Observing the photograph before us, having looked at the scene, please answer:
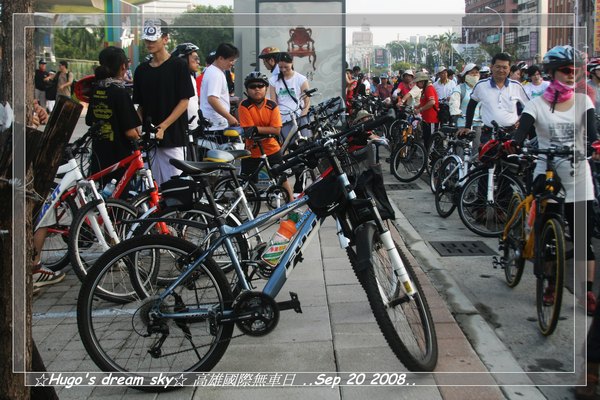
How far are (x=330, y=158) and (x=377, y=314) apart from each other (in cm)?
88

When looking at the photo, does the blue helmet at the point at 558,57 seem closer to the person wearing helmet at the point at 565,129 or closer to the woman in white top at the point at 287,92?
the person wearing helmet at the point at 565,129

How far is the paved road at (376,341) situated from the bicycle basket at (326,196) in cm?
93

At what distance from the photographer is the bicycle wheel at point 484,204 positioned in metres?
7.36

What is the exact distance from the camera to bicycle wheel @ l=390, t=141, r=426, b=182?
445 inches

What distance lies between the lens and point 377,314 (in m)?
3.66

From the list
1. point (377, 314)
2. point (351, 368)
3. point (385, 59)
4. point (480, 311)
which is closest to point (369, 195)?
point (377, 314)

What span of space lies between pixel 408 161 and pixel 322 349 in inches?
299

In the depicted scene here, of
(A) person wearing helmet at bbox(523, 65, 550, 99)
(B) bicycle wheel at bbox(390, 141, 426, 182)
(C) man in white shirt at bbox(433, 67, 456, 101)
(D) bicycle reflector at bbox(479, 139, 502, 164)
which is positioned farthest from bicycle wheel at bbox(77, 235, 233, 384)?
(C) man in white shirt at bbox(433, 67, 456, 101)

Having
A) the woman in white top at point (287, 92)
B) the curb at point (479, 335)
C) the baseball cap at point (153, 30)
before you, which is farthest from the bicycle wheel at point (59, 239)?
the woman in white top at point (287, 92)

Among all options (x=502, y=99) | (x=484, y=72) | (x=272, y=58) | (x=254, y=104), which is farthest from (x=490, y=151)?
(x=272, y=58)

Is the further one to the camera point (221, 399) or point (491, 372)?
point (491, 372)

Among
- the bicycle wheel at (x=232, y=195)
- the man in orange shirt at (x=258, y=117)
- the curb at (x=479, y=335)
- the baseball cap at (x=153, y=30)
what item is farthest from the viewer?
the man in orange shirt at (x=258, y=117)

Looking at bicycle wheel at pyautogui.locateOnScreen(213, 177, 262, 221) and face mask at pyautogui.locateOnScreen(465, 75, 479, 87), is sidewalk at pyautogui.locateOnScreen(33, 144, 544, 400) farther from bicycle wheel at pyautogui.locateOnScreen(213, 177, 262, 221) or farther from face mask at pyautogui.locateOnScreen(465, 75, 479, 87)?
face mask at pyautogui.locateOnScreen(465, 75, 479, 87)

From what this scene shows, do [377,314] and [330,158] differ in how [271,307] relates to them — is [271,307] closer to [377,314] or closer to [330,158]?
[377,314]
